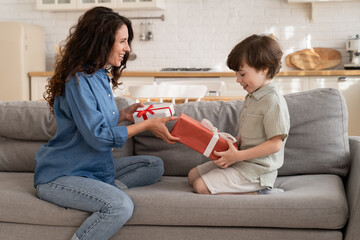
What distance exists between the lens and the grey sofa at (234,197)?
1945mm

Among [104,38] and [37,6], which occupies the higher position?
[37,6]

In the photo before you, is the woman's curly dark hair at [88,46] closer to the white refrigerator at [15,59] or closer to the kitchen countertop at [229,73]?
the kitchen countertop at [229,73]

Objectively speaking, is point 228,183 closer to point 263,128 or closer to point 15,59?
point 263,128

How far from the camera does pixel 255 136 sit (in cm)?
215

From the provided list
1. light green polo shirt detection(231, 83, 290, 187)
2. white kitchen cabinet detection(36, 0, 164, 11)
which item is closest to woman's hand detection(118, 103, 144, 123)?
light green polo shirt detection(231, 83, 290, 187)

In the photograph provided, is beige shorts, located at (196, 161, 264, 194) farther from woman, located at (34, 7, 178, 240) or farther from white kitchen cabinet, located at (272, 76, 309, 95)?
white kitchen cabinet, located at (272, 76, 309, 95)

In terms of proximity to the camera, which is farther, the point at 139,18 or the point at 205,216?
the point at 139,18

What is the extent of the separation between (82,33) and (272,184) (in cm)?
101

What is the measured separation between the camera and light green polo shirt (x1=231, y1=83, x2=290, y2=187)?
2080 mm

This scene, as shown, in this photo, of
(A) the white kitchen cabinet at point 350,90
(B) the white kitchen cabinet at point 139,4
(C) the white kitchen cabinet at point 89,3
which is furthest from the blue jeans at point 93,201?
(C) the white kitchen cabinet at point 89,3

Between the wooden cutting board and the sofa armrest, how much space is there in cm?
334

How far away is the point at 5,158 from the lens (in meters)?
2.64

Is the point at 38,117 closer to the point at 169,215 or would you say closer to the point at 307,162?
the point at 169,215

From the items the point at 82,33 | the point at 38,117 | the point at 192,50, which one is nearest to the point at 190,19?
the point at 192,50
